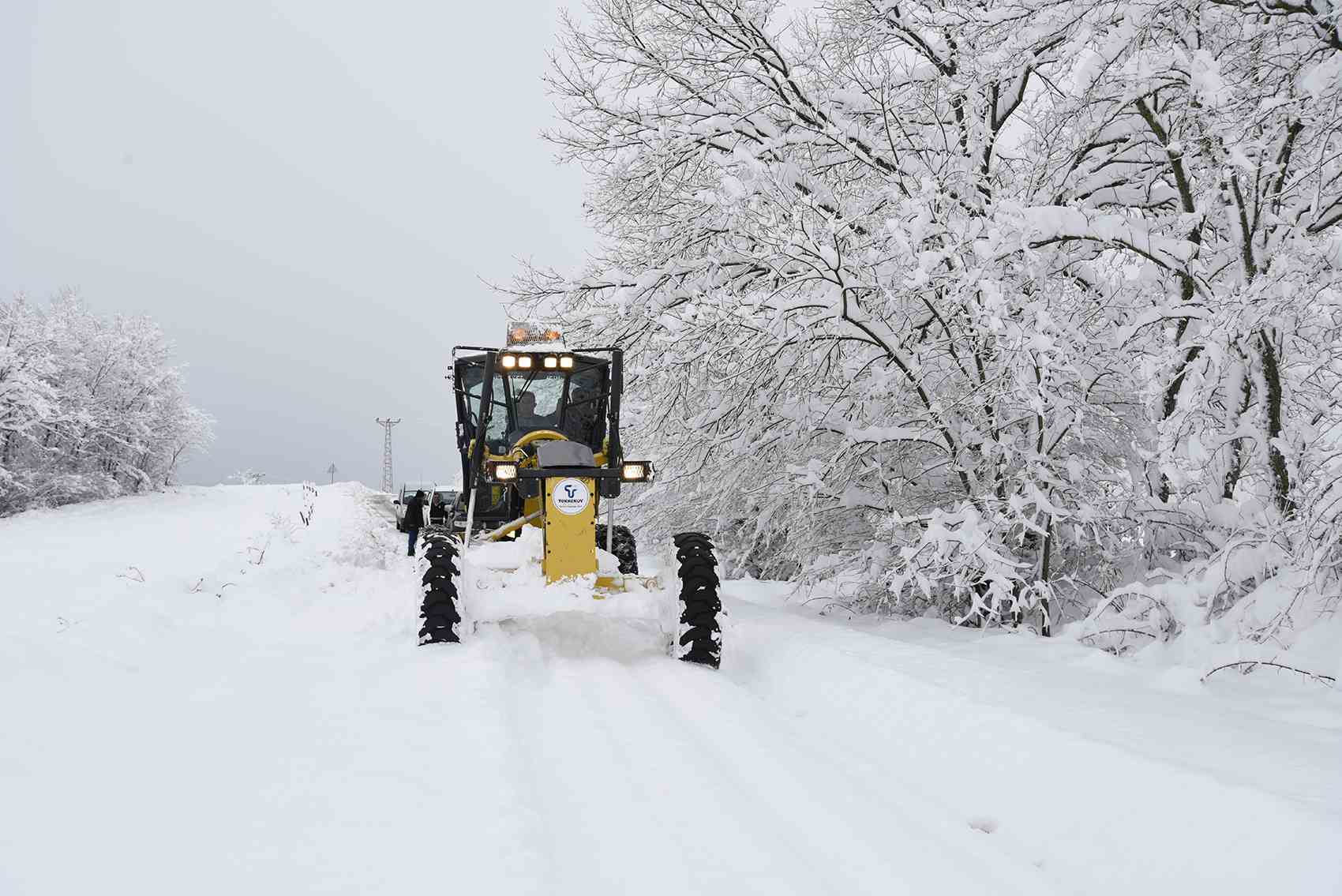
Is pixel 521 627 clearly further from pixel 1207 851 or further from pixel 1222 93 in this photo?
pixel 1222 93

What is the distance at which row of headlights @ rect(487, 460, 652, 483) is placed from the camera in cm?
666

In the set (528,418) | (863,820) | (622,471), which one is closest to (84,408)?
(528,418)

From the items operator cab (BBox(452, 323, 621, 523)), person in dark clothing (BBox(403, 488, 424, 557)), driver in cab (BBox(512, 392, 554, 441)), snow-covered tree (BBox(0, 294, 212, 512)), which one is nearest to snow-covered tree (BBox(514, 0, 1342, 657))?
operator cab (BBox(452, 323, 621, 523))

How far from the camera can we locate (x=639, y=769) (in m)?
3.70

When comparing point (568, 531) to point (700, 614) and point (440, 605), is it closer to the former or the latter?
point (440, 605)

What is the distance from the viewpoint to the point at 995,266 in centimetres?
616

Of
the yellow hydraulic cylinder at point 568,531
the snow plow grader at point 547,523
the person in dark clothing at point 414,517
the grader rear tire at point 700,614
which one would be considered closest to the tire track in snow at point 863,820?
the grader rear tire at point 700,614

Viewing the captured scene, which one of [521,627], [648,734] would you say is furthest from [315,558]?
[648,734]

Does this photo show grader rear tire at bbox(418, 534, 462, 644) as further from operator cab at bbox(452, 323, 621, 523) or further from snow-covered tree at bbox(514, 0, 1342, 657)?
snow-covered tree at bbox(514, 0, 1342, 657)

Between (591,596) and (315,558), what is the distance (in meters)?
6.88

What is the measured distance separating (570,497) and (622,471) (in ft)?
2.23

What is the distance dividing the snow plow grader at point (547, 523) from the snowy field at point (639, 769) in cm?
35

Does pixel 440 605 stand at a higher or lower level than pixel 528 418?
lower

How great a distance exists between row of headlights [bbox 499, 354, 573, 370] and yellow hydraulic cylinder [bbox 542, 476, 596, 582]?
4.97 ft
